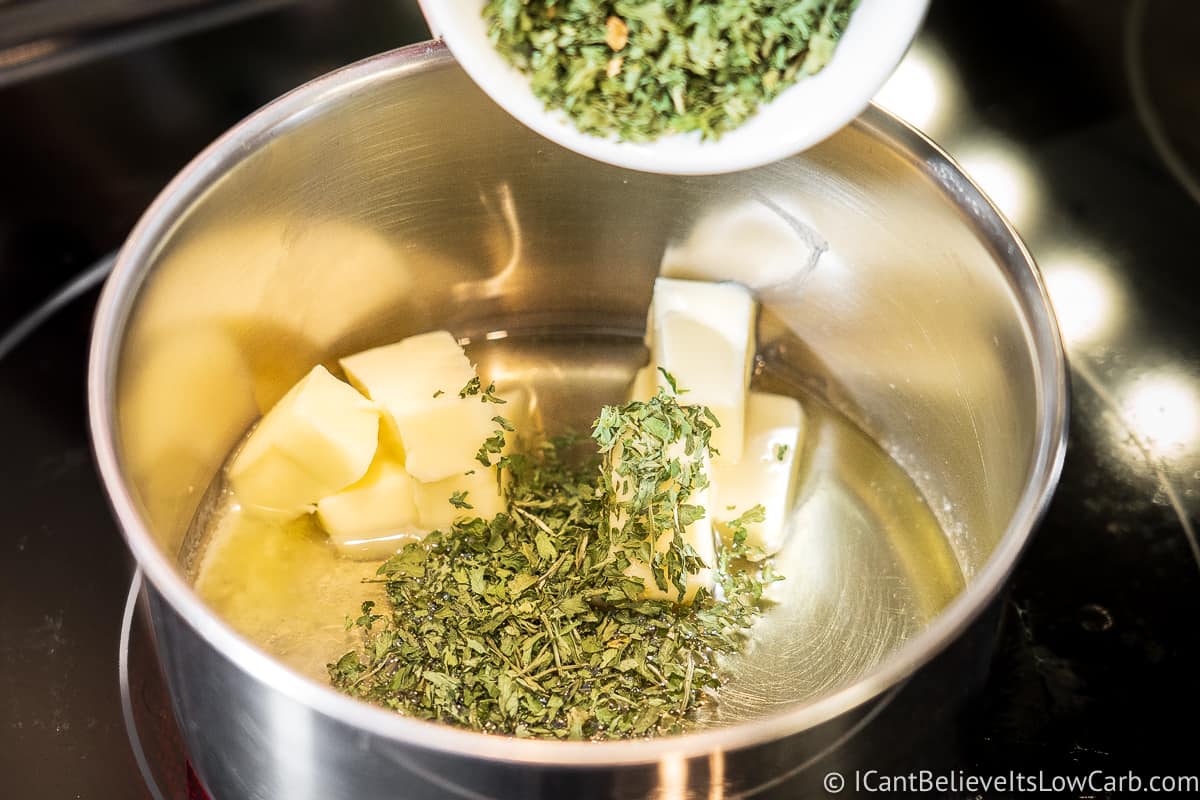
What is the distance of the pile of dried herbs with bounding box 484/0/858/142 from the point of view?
1.02 m

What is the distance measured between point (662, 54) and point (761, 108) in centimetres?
10

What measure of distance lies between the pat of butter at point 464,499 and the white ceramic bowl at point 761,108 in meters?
0.40

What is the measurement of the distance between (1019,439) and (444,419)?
602 mm

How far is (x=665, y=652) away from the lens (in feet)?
3.77

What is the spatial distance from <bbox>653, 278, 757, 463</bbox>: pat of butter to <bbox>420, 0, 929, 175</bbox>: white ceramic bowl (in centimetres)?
33

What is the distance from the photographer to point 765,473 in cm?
134

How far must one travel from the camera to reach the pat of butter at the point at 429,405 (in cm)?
126

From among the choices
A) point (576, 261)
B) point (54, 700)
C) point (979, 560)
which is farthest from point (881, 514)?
point (54, 700)

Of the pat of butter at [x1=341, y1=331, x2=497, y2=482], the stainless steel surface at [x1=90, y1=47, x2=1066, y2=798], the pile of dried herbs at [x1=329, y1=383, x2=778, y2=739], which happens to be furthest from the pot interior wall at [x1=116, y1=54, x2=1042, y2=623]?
the pile of dried herbs at [x1=329, y1=383, x2=778, y2=739]

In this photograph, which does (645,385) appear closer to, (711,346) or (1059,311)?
(711,346)

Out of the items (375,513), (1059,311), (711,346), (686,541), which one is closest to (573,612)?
(686,541)

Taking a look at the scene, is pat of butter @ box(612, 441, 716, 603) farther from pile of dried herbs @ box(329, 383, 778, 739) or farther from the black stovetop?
the black stovetop

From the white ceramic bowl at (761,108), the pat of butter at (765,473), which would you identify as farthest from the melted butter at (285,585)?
the white ceramic bowl at (761,108)

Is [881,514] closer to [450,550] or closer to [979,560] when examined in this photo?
[979,560]
